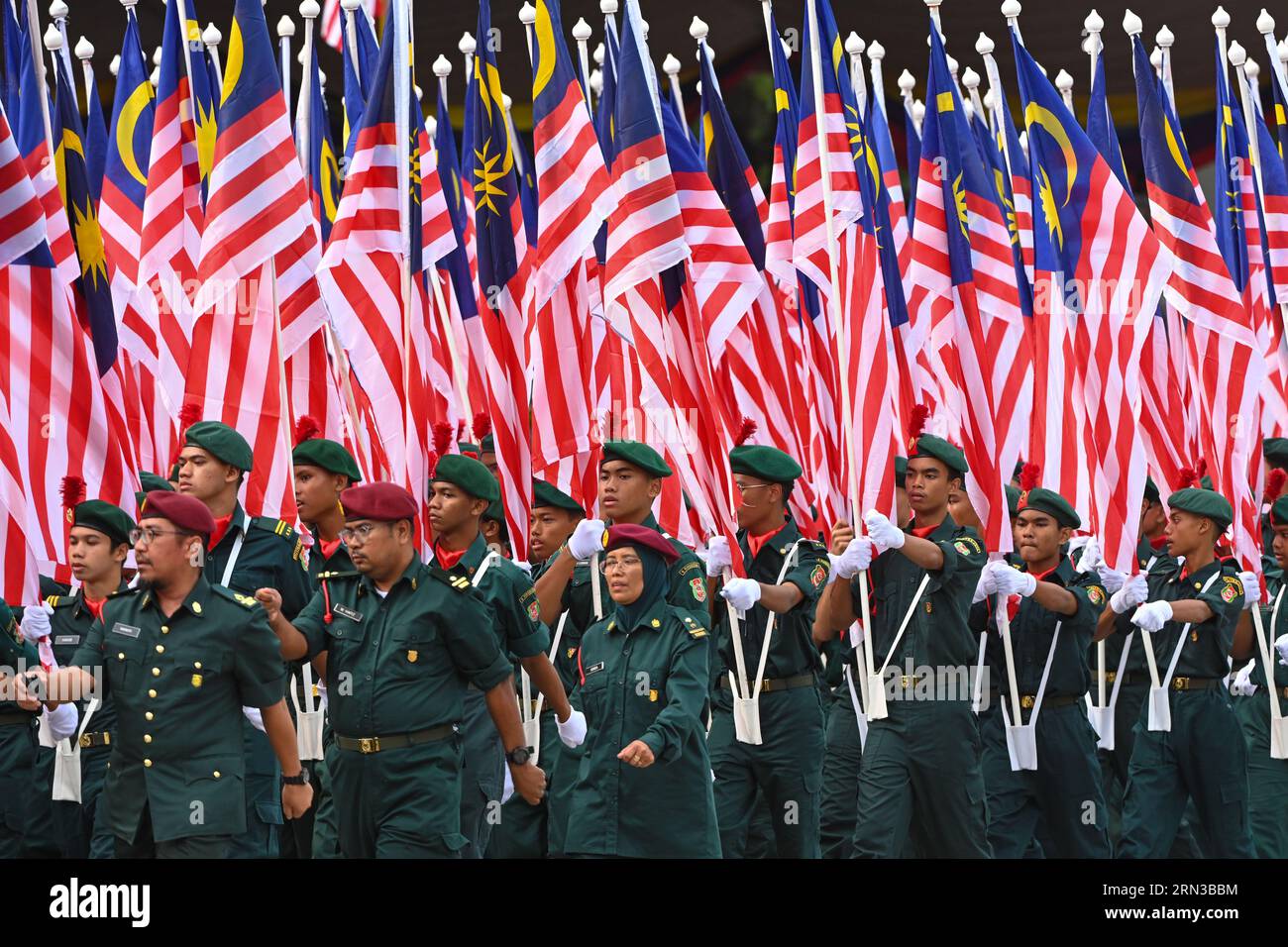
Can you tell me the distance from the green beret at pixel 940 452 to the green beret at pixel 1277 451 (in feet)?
12.3

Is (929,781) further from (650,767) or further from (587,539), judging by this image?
(587,539)

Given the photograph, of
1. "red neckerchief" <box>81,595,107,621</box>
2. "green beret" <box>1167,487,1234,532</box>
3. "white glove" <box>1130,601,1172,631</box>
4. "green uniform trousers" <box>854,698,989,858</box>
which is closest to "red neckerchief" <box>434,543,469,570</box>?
"red neckerchief" <box>81,595,107,621</box>

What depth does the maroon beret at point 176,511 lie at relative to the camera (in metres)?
7.05

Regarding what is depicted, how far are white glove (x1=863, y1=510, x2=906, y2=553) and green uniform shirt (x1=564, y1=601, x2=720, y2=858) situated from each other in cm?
132

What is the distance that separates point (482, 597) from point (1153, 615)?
12.5 feet

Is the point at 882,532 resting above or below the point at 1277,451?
below

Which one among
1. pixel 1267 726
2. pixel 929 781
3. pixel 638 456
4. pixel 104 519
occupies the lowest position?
pixel 929 781

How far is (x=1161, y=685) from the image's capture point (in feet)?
33.5

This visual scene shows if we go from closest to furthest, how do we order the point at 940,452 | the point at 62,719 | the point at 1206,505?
the point at 62,719 → the point at 940,452 → the point at 1206,505

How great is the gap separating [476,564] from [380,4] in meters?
10.8

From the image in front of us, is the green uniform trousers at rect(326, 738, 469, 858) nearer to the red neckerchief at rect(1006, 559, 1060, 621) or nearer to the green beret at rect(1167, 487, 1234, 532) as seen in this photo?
the red neckerchief at rect(1006, 559, 1060, 621)

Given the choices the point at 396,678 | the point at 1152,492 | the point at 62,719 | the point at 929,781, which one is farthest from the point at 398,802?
the point at 1152,492

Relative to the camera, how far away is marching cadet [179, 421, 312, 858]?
26.5ft

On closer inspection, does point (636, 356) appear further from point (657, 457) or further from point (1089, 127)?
point (1089, 127)
